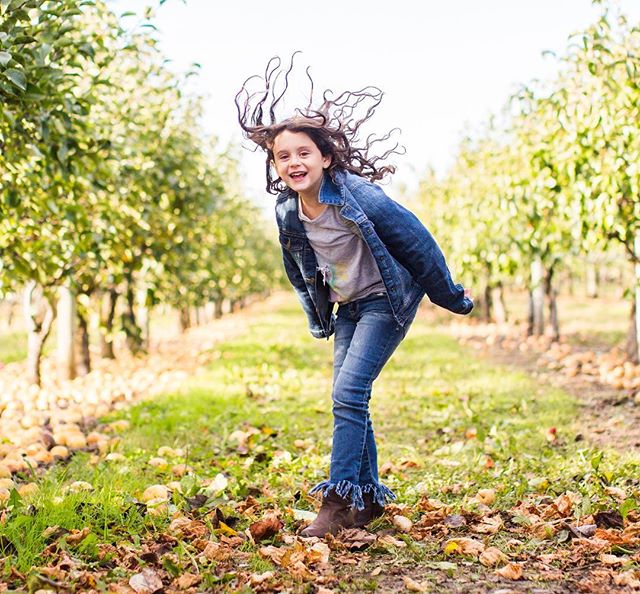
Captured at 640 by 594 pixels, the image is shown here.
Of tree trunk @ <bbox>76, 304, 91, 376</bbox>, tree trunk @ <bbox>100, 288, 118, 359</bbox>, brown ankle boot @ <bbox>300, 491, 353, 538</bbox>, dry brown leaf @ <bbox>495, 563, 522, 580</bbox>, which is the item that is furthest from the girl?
tree trunk @ <bbox>100, 288, 118, 359</bbox>

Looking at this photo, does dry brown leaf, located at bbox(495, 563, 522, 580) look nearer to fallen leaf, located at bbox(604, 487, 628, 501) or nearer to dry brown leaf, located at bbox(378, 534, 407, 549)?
dry brown leaf, located at bbox(378, 534, 407, 549)

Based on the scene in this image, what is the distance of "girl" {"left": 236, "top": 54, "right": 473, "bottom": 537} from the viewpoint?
3393 mm

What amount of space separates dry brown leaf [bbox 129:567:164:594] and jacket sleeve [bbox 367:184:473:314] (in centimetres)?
168

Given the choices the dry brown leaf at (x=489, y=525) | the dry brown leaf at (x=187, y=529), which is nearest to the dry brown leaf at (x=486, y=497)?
the dry brown leaf at (x=489, y=525)

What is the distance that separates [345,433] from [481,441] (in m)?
2.21

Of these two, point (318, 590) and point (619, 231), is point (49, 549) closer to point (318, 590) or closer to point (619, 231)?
point (318, 590)

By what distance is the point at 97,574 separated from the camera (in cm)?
281

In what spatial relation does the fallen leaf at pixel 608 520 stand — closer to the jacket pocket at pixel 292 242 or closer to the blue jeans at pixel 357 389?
the blue jeans at pixel 357 389

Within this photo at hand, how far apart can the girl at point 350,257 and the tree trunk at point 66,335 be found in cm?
731

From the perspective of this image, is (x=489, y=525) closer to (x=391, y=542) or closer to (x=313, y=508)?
(x=391, y=542)

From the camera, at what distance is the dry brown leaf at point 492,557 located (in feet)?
9.90

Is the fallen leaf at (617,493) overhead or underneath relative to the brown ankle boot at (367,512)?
underneath

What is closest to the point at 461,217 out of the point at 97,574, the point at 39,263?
the point at 39,263

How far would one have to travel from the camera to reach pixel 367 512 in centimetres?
360
